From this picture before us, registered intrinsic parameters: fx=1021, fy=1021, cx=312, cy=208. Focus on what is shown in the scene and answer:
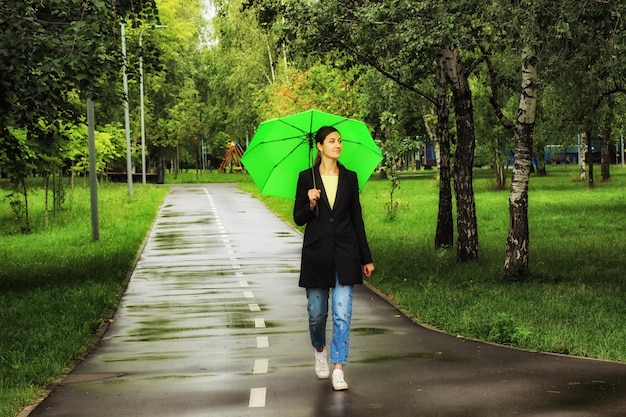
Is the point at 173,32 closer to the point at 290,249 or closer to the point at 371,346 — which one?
the point at 290,249

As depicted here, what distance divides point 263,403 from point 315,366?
41.3 inches

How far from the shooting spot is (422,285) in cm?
1376

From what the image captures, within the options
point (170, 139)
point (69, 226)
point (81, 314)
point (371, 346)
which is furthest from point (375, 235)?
point (170, 139)

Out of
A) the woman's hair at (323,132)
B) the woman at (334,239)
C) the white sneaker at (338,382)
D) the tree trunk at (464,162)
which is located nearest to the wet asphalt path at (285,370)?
the white sneaker at (338,382)

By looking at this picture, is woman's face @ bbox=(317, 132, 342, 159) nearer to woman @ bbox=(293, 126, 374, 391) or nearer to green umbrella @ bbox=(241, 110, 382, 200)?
woman @ bbox=(293, 126, 374, 391)

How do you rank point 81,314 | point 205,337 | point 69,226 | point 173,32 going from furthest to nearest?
1. point 173,32
2. point 69,226
3. point 81,314
4. point 205,337

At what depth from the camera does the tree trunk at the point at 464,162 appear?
54.3 feet

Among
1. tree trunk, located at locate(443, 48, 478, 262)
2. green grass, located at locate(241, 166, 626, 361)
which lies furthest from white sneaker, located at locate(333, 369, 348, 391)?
tree trunk, located at locate(443, 48, 478, 262)

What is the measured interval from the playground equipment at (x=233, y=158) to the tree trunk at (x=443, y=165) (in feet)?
213

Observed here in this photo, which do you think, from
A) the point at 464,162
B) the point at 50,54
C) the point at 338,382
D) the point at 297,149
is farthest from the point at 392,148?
the point at 338,382

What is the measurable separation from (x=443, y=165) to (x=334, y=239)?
38.6ft

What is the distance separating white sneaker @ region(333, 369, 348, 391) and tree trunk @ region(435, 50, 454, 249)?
11672 millimetres

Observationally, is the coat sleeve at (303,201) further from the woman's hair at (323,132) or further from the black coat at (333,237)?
the woman's hair at (323,132)

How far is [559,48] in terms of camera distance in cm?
1350
